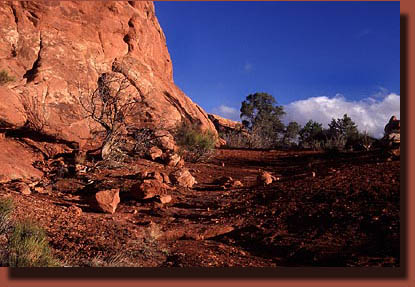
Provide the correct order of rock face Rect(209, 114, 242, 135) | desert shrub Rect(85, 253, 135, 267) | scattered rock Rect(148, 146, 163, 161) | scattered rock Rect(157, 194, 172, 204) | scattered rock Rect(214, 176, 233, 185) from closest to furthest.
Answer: desert shrub Rect(85, 253, 135, 267) < scattered rock Rect(157, 194, 172, 204) < scattered rock Rect(214, 176, 233, 185) < scattered rock Rect(148, 146, 163, 161) < rock face Rect(209, 114, 242, 135)

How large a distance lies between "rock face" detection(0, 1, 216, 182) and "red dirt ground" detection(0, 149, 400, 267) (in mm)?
2878

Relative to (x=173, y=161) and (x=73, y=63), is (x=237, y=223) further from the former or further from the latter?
(x=73, y=63)

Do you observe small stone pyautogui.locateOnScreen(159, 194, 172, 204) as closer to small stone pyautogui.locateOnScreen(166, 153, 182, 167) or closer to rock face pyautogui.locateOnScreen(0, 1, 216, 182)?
small stone pyautogui.locateOnScreen(166, 153, 182, 167)

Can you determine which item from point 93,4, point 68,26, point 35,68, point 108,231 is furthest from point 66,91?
point 108,231

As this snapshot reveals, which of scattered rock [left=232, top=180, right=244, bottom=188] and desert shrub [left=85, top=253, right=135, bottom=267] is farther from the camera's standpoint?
A: scattered rock [left=232, top=180, right=244, bottom=188]

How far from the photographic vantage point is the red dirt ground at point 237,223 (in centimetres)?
379

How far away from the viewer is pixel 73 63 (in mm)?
11617

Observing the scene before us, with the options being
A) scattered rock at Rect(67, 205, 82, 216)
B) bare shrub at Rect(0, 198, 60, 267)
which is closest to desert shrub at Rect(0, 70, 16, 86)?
scattered rock at Rect(67, 205, 82, 216)

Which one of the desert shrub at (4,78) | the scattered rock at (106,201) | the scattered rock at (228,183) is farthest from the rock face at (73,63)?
A: the scattered rock at (228,183)

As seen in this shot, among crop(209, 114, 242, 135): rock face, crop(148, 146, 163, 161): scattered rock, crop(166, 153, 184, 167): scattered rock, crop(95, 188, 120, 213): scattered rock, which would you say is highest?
crop(209, 114, 242, 135): rock face

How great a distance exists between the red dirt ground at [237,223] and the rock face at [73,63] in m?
2.88

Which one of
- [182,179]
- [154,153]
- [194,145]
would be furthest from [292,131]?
[182,179]

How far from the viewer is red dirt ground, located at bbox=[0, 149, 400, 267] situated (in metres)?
3.79

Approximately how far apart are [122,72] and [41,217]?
1068 cm
